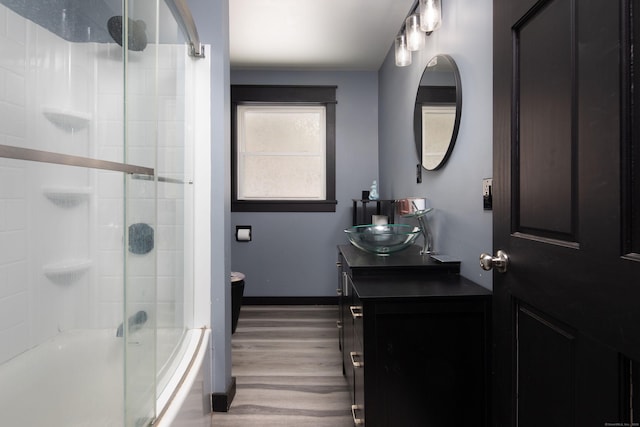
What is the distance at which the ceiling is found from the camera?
2422 millimetres

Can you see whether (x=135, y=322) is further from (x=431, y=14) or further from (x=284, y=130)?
(x=284, y=130)

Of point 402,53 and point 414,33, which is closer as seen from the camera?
point 414,33

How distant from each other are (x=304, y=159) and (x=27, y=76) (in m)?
2.93

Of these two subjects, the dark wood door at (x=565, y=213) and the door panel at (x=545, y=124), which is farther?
the door panel at (x=545, y=124)

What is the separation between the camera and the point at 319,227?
3670 mm

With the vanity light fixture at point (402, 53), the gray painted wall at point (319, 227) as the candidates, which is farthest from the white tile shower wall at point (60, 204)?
the gray painted wall at point (319, 227)

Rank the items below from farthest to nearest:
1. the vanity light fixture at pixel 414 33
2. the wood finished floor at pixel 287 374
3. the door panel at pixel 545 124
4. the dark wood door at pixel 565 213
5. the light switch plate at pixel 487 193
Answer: the vanity light fixture at pixel 414 33 → the wood finished floor at pixel 287 374 → the light switch plate at pixel 487 193 → the door panel at pixel 545 124 → the dark wood door at pixel 565 213

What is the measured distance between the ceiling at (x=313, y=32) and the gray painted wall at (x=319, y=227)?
0.39 meters

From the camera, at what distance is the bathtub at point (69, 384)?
0.87 m

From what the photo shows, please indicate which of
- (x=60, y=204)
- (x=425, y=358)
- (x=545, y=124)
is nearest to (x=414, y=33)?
(x=545, y=124)

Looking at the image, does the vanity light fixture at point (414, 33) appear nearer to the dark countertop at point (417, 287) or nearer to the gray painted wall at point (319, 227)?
the dark countertop at point (417, 287)

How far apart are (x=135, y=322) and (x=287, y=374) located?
1484 millimetres

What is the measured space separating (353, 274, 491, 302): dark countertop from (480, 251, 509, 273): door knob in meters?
0.28

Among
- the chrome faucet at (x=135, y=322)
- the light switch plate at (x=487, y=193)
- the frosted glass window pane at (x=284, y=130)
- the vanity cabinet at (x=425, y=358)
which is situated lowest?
the vanity cabinet at (x=425, y=358)
